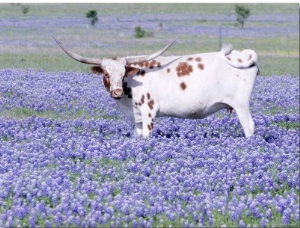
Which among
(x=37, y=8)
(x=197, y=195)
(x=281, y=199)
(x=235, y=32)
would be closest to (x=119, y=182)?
(x=197, y=195)

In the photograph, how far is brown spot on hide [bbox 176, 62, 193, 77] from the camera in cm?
1413

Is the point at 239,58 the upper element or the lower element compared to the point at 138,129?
upper

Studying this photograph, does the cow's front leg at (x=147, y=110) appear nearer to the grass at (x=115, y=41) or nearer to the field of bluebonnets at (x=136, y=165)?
the field of bluebonnets at (x=136, y=165)

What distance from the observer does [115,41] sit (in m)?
49.1

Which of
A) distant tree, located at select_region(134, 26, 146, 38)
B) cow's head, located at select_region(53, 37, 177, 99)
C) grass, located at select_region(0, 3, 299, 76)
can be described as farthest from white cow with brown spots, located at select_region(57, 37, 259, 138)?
distant tree, located at select_region(134, 26, 146, 38)

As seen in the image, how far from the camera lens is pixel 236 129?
15.2 m

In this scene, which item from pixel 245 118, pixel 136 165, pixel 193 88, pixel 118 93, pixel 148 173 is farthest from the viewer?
pixel 193 88

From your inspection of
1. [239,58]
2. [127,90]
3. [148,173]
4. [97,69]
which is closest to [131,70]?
[127,90]

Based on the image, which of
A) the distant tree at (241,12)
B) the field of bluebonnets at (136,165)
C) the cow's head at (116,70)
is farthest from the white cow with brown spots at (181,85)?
the distant tree at (241,12)

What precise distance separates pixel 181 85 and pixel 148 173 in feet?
10.0

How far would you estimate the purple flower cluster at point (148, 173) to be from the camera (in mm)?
9172

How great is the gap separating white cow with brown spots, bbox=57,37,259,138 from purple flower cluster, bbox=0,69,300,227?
412 millimetres

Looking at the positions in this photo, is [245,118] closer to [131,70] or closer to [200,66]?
[200,66]

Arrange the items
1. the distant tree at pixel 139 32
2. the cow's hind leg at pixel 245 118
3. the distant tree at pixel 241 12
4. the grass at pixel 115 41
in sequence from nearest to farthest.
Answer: the cow's hind leg at pixel 245 118 → the grass at pixel 115 41 → the distant tree at pixel 139 32 → the distant tree at pixel 241 12
